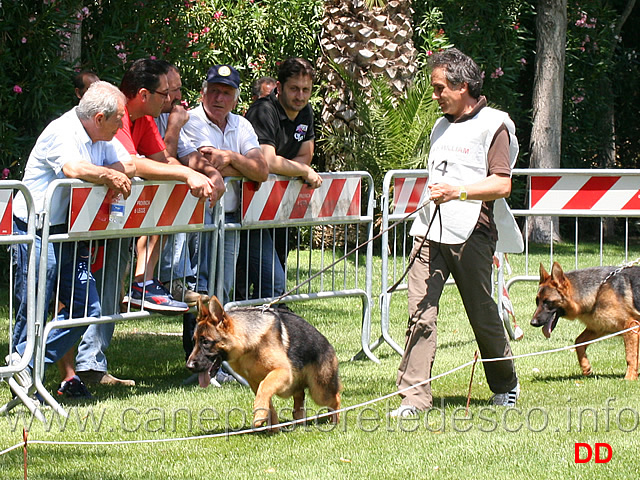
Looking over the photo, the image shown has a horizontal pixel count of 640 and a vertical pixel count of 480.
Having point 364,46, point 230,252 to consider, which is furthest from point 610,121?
point 230,252

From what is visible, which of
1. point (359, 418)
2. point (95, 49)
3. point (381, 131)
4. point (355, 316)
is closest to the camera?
point (359, 418)

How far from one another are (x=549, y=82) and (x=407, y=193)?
1147 cm

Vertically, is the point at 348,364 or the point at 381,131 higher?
the point at 381,131

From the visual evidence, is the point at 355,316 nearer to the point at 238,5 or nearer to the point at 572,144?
the point at 238,5

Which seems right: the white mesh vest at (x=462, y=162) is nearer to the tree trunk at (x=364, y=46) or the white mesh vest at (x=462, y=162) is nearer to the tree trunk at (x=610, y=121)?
the tree trunk at (x=364, y=46)

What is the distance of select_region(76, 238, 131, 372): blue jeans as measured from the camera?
7129mm

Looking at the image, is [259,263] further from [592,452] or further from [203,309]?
[592,452]

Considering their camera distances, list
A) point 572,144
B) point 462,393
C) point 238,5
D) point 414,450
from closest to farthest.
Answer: point 414,450 → point 462,393 → point 238,5 → point 572,144

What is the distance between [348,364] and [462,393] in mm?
1504

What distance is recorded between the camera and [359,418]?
20.7ft

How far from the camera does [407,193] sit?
9.02m

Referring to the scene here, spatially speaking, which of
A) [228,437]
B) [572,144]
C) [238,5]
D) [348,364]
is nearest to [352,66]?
[238,5]

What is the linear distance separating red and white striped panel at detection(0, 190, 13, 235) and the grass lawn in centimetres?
119

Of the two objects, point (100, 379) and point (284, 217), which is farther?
point (284, 217)
